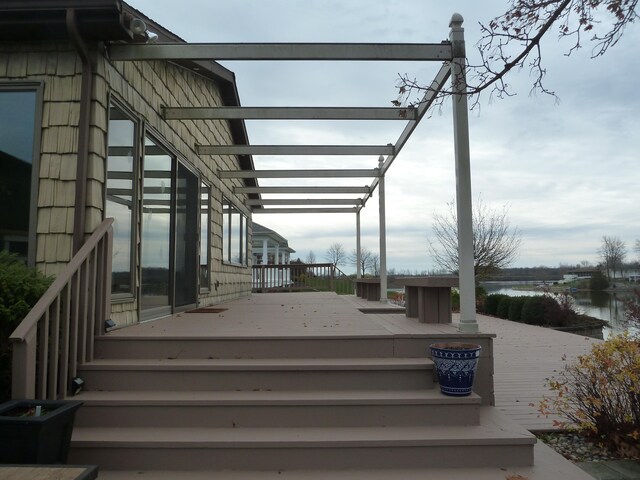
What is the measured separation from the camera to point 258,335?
11.3 feet

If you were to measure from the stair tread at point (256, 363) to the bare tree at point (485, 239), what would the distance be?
51.9 ft

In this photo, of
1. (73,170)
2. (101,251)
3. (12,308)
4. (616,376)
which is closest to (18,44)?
(73,170)

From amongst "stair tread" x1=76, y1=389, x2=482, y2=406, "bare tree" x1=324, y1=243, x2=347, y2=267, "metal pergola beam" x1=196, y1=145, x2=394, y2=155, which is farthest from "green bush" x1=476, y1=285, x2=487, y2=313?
"bare tree" x1=324, y1=243, x2=347, y2=267

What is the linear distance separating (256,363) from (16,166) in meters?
2.44

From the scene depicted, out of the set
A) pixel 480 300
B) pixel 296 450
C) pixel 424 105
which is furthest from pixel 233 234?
pixel 480 300

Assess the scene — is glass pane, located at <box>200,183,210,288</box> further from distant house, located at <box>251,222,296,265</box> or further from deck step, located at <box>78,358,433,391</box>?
distant house, located at <box>251,222,296,265</box>

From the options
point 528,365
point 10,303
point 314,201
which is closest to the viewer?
point 10,303

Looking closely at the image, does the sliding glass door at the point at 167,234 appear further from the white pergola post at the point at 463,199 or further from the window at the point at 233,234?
the white pergola post at the point at 463,199

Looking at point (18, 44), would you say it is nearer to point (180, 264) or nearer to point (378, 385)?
point (180, 264)

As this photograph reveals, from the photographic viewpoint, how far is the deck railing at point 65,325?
2.42m

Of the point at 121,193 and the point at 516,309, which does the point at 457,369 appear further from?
the point at 516,309

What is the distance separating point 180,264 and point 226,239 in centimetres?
281

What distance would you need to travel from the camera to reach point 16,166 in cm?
354

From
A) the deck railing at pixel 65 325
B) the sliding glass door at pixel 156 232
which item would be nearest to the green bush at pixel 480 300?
the sliding glass door at pixel 156 232
